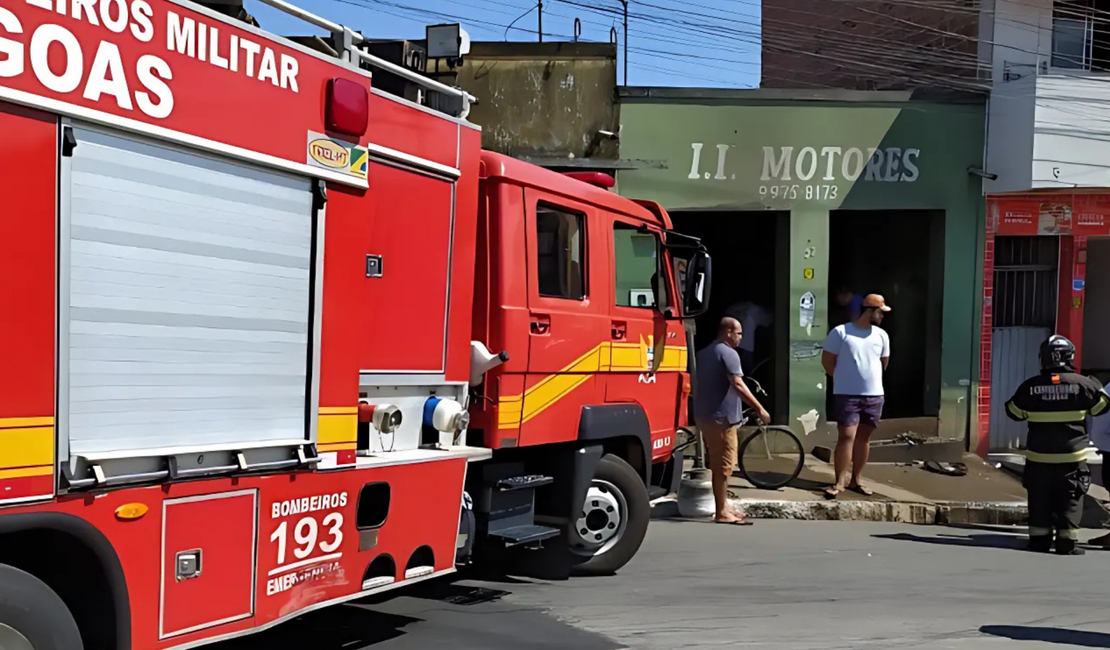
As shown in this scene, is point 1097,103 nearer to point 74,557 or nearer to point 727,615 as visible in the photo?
point 727,615

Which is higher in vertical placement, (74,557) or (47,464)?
(47,464)

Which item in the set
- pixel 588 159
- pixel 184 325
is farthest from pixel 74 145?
pixel 588 159

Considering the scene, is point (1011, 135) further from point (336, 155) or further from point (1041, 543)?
point (336, 155)

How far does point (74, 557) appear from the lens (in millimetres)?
3805

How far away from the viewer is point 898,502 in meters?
10.6

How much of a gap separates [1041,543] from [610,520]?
3.99m

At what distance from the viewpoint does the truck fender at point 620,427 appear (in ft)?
22.5

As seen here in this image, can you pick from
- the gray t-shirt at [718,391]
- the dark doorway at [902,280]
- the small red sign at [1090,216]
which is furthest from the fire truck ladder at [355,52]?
the small red sign at [1090,216]

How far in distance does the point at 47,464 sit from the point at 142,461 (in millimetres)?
413

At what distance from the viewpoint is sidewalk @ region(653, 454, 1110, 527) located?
10.4 metres

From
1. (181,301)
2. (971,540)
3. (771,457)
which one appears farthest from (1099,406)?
(181,301)

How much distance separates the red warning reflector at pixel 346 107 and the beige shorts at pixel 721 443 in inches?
203

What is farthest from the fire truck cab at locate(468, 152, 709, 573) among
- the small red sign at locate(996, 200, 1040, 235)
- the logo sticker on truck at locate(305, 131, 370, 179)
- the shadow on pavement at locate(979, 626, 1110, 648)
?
the small red sign at locate(996, 200, 1040, 235)

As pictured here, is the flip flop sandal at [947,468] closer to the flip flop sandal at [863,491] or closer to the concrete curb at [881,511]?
the concrete curb at [881,511]
